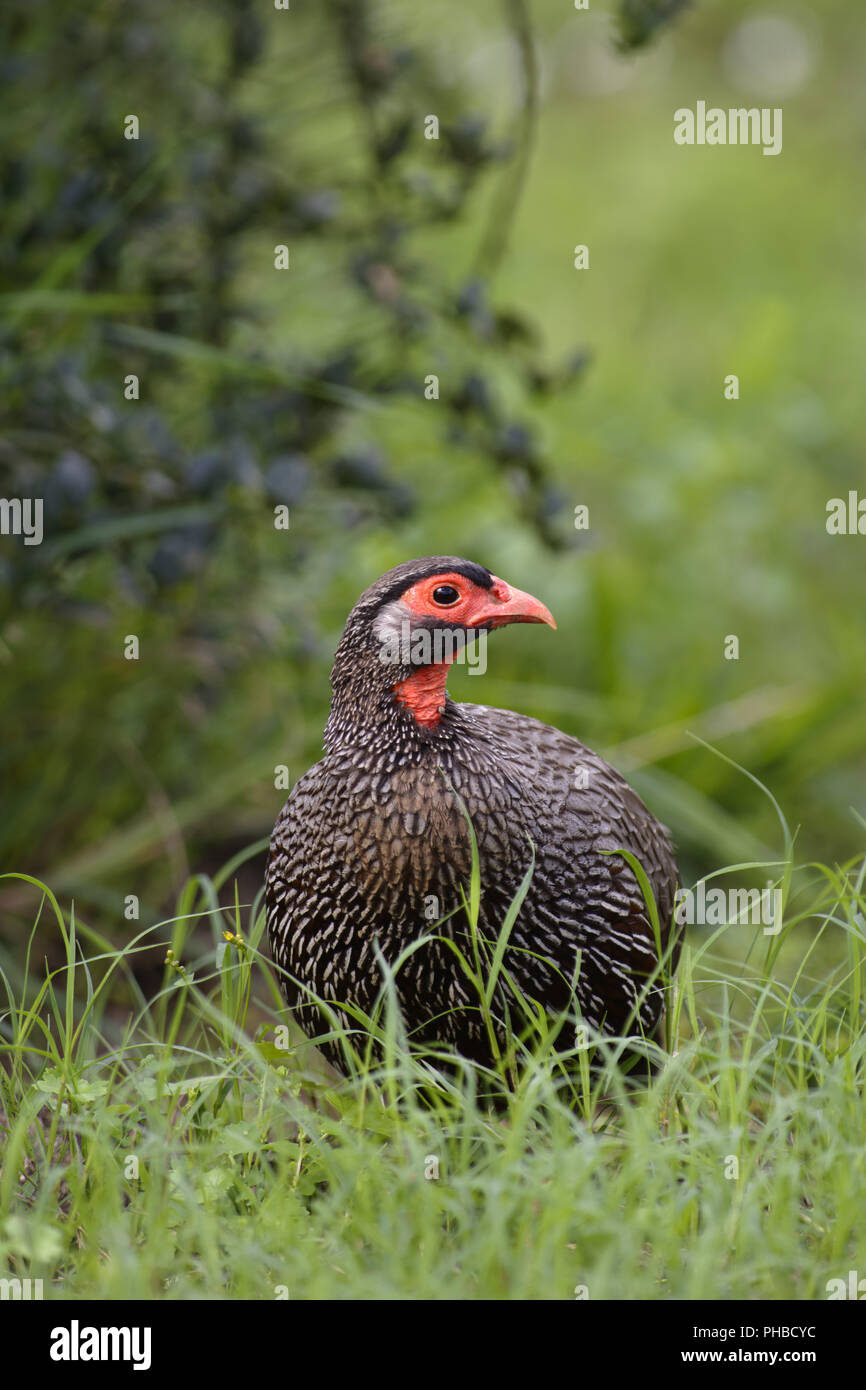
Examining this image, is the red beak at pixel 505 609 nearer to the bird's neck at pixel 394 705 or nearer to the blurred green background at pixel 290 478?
the bird's neck at pixel 394 705

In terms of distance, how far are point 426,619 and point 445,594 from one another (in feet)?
0.17

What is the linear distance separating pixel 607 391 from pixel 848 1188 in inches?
217

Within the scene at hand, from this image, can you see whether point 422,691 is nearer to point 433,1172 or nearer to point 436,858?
point 436,858

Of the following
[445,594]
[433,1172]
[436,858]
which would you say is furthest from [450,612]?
[433,1172]

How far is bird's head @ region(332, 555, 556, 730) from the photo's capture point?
2266mm

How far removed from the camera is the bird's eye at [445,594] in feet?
7.47

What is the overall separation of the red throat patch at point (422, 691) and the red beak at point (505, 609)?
0.10 metres

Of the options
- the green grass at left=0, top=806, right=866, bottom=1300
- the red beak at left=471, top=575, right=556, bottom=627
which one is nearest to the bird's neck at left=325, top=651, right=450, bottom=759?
the red beak at left=471, top=575, right=556, bottom=627

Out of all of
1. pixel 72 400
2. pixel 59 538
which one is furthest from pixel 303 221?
pixel 59 538

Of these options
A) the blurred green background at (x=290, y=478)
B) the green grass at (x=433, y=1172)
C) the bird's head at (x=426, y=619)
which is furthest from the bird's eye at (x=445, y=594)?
the blurred green background at (x=290, y=478)

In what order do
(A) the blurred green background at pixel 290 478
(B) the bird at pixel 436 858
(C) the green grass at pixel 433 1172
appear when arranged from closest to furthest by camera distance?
(C) the green grass at pixel 433 1172
(B) the bird at pixel 436 858
(A) the blurred green background at pixel 290 478

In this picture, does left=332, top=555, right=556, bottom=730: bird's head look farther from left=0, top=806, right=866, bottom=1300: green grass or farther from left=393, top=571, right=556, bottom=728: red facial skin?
left=0, top=806, right=866, bottom=1300: green grass

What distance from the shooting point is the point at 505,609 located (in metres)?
2.29

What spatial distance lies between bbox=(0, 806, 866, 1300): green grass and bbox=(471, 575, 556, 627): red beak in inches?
18.2
